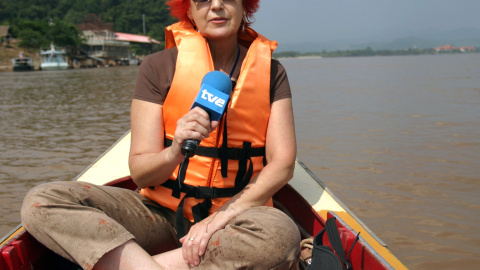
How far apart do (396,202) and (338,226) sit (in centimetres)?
253

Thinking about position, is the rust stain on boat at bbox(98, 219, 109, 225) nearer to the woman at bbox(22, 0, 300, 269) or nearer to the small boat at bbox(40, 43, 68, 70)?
the woman at bbox(22, 0, 300, 269)

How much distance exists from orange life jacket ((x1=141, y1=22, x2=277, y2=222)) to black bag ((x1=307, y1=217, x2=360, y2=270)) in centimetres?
41

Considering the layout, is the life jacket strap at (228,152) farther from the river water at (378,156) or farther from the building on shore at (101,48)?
the building on shore at (101,48)

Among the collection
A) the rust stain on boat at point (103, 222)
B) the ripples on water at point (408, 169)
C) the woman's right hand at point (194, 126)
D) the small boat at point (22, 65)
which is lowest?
the small boat at point (22, 65)

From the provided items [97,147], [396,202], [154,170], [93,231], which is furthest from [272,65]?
[97,147]

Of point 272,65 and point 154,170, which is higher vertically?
point 272,65

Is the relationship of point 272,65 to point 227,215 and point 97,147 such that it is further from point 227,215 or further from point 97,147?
point 97,147

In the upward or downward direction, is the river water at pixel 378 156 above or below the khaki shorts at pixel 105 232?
below

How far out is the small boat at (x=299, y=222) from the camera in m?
1.96

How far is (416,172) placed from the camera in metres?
5.46

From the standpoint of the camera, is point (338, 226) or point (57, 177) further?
point (57, 177)

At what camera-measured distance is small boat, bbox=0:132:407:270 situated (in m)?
1.96

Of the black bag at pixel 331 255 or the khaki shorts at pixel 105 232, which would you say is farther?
the black bag at pixel 331 255

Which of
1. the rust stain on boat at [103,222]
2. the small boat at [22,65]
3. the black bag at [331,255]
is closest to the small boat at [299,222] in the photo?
the black bag at [331,255]
